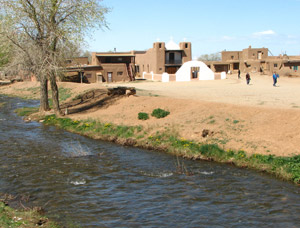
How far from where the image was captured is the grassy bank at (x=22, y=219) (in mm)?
9719

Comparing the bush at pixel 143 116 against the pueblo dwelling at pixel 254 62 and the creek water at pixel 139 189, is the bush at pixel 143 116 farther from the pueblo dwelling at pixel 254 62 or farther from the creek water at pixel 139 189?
the pueblo dwelling at pixel 254 62

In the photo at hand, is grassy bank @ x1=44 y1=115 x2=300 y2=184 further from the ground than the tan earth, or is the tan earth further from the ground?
the tan earth

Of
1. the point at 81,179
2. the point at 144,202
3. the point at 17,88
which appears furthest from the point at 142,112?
the point at 17,88

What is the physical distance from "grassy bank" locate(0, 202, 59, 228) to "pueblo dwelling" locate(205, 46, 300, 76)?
5963 centimetres

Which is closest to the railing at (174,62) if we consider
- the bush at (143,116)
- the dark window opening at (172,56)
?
the dark window opening at (172,56)

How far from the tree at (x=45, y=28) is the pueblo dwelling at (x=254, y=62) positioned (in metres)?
45.8

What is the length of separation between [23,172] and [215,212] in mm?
8719

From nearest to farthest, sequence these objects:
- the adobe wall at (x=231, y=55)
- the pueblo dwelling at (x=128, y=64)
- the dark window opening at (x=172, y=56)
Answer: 1. the pueblo dwelling at (x=128, y=64)
2. the dark window opening at (x=172, y=56)
3. the adobe wall at (x=231, y=55)

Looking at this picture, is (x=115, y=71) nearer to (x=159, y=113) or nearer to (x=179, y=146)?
(x=159, y=113)

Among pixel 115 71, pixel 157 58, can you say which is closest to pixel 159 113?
pixel 115 71

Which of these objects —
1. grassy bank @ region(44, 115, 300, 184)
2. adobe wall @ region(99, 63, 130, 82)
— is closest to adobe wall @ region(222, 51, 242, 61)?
adobe wall @ region(99, 63, 130, 82)

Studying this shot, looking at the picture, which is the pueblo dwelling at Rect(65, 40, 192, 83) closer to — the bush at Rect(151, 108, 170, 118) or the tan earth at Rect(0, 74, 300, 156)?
the tan earth at Rect(0, 74, 300, 156)

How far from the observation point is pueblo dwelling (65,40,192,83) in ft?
198

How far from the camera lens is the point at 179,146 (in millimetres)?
19281
